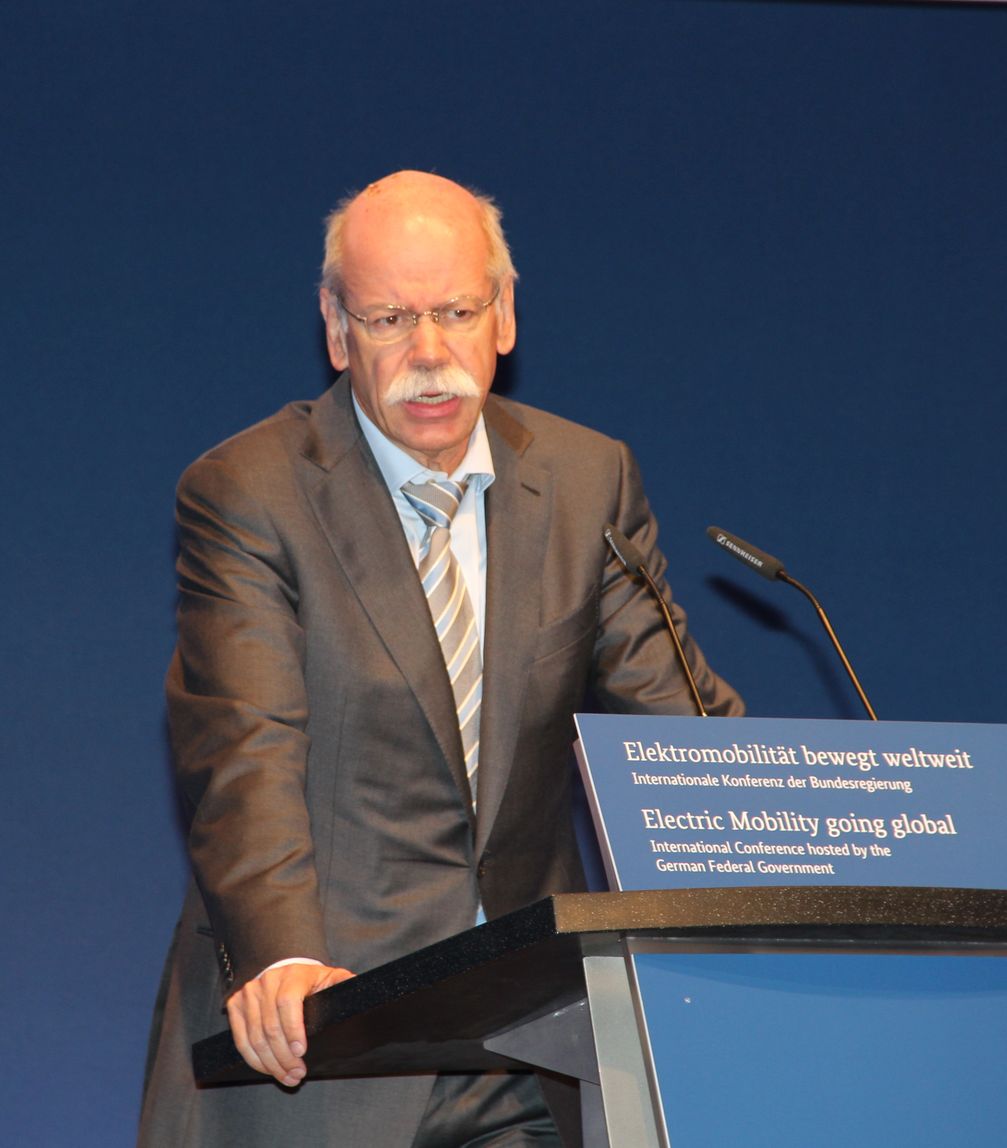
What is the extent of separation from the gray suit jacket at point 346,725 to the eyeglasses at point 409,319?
15 cm

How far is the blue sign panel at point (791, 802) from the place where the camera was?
1622mm

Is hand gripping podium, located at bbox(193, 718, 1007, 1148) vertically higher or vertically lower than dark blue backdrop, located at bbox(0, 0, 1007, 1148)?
lower

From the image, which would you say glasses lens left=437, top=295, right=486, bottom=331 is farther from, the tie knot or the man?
the tie knot

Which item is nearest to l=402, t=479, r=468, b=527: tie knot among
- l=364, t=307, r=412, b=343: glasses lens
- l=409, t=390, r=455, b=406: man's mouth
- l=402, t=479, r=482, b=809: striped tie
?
l=402, t=479, r=482, b=809: striped tie

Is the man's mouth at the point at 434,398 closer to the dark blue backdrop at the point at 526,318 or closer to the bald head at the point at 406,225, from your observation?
the bald head at the point at 406,225

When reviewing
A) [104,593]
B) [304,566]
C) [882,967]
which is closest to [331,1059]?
[882,967]

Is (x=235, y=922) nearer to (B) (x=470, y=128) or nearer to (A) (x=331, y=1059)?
(A) (x=331, y=1059)

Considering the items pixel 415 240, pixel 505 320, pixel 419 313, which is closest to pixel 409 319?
pixel 419 313

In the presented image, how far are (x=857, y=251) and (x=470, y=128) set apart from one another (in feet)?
3.41

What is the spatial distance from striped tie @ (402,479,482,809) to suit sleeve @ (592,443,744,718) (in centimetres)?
25

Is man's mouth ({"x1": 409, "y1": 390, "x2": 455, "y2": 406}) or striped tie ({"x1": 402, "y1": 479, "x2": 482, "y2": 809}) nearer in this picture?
striped tie ({"x1": 402, "y1": 479, "x2": 482, "y2": 809})

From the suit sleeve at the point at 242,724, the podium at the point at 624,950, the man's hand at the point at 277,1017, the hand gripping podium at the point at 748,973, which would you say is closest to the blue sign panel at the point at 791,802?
the hand gripping podium at the point at 748,973

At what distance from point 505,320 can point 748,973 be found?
152cm

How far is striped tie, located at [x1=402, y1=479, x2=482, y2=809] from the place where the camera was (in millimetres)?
2424
